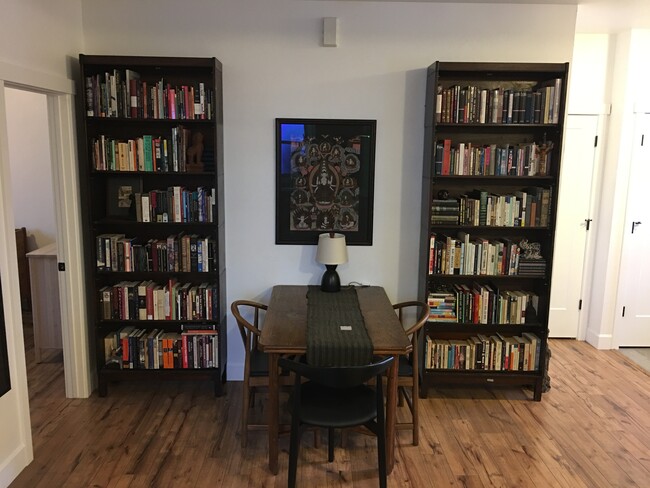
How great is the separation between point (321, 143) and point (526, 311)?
1.93 m

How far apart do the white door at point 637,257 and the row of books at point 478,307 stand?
1.49 meters

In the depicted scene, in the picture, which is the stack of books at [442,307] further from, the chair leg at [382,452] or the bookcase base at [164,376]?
the bookcase base at [164,376]

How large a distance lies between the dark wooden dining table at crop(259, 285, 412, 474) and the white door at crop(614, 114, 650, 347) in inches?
102

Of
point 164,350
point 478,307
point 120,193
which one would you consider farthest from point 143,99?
point 478,307

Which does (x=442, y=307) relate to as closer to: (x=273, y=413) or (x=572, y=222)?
(x=273, y=413)

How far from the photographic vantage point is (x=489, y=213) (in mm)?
3543

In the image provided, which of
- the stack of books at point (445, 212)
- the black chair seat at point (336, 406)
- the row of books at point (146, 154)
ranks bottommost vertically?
the black chair seat at point (336, 406)

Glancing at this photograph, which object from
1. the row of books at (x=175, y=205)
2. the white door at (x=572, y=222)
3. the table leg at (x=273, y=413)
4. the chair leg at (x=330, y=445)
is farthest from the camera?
the white door at (x=572, y=222)

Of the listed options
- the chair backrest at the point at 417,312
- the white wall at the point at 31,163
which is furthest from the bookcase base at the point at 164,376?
the white wall at the point at 31,163

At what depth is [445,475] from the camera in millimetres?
2795

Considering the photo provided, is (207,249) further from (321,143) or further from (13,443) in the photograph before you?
(13,443)

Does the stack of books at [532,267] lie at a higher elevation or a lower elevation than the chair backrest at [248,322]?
higher

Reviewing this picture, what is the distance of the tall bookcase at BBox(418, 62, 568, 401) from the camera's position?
3.42m

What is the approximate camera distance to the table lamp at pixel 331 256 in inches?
137
